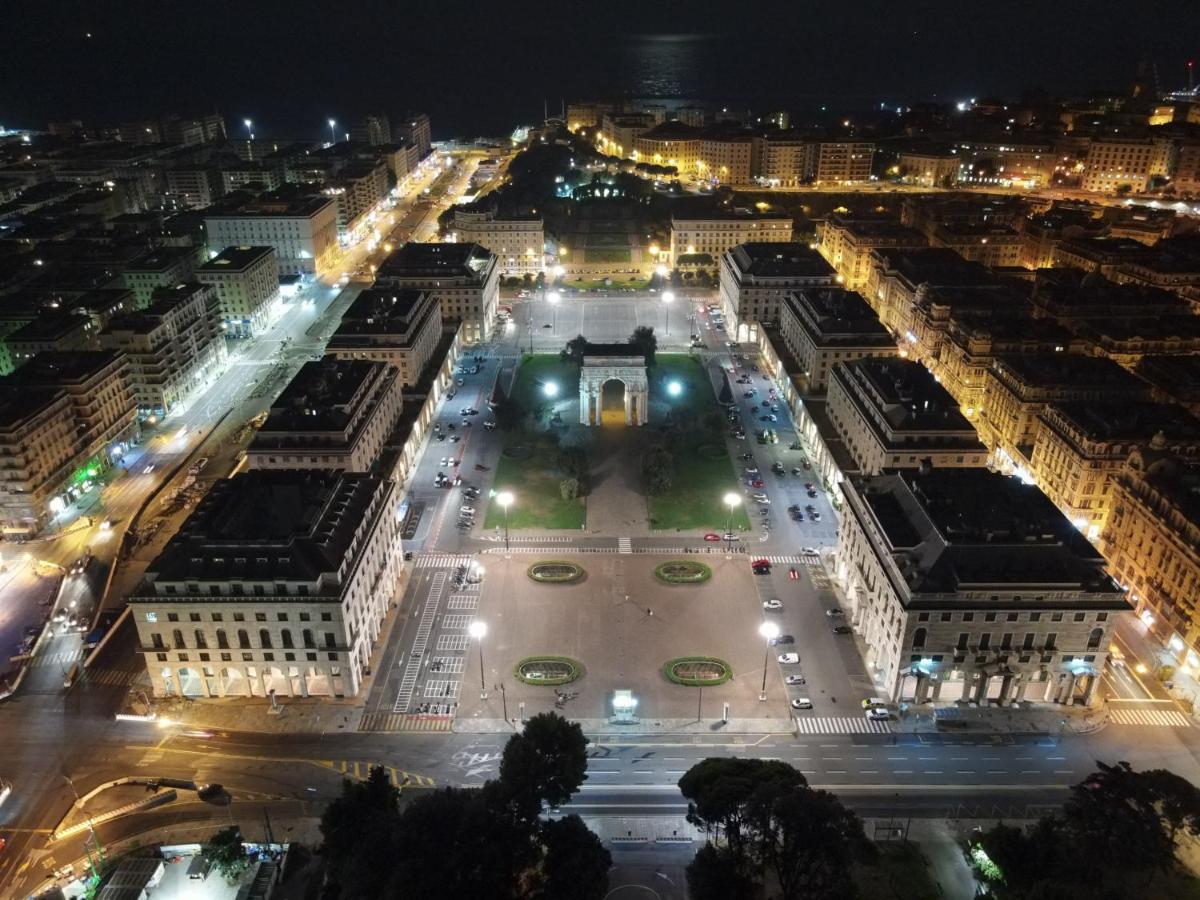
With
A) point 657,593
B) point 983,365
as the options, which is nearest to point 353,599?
point 657,593

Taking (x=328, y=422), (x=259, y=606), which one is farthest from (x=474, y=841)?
(x=328, y=422)

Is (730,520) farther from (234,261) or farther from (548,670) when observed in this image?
(234,261)

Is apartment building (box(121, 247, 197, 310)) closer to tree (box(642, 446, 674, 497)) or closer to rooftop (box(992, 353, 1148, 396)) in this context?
tree (box(642, 446, 674, 497))

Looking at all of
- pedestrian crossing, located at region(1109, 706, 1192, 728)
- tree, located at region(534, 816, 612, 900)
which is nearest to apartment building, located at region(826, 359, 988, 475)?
pedestrian crossing, located at region(1109, 706, 1192, 728)

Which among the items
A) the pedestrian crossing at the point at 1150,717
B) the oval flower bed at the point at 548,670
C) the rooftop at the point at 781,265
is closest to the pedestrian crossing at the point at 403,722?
the oval flower bed at the point at 548,670

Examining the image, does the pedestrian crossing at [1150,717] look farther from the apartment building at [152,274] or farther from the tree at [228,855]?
the apartment building at [152,274]
